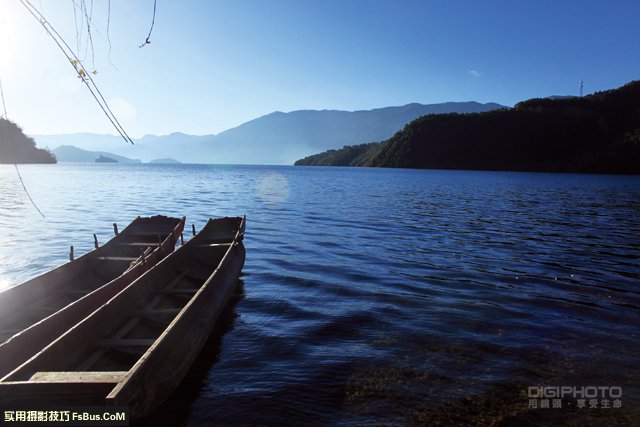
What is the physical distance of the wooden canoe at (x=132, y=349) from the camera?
15.4ft

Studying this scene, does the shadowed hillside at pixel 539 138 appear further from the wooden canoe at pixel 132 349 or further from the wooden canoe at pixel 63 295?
the wooden canoe at pixel 132 349

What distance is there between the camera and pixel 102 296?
26.9 ft

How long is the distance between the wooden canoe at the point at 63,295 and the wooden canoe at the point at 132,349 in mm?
674

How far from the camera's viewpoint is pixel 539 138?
16225cm

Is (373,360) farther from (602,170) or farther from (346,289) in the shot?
(602,170)

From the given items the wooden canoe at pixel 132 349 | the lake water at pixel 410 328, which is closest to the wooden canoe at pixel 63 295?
the wooden canoe at pixel 132 349

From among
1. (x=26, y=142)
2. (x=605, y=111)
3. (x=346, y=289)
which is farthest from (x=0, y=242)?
(x=26, y=142)

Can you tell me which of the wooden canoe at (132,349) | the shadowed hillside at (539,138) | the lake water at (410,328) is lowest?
the lake water at (410,328)

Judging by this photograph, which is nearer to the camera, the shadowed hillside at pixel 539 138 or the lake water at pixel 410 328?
the lake water at pixel 410 328

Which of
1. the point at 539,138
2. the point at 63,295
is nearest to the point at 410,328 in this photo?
the point at 63,295

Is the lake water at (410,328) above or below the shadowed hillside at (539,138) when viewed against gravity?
below

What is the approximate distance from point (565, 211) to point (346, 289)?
3004 cm

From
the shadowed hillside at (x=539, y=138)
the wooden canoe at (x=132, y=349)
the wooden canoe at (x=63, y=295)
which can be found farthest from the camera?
the shadowed hillside at (x=539, y=138)

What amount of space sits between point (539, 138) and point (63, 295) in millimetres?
187206
